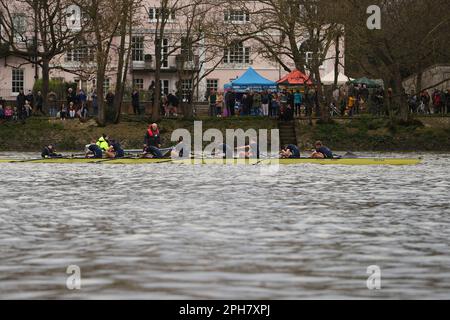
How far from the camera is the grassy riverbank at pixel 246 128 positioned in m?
71.9

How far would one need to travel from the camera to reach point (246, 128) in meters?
74.8

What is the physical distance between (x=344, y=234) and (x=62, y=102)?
5988 centimetres

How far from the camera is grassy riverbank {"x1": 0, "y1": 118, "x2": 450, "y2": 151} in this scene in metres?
71.9

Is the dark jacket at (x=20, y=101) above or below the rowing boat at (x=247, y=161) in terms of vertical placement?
above

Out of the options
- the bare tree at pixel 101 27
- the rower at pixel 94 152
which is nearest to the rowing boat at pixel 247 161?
the rower at pixel 94 152

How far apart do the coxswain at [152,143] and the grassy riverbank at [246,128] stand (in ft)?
46.5

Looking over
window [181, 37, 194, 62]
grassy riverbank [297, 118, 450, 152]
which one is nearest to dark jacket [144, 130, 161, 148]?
grassy riverbank [297, 118, 450, 152]

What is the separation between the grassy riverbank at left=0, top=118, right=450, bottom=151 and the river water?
31.0 meters

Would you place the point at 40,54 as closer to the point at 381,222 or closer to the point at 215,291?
the point at 381,222

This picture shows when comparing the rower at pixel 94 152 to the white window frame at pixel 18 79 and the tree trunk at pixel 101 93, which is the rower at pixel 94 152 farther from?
the white window frame at pixel 18 79

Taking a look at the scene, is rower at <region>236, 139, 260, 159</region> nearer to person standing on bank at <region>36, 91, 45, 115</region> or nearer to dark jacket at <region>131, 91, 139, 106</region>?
dark jacket at <region>131, 91, 139, 106</region>

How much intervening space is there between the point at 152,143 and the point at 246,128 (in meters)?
17.1

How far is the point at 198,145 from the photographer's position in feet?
242

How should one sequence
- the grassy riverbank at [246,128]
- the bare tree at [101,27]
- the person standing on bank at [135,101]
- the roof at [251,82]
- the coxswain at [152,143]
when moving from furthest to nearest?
the roof at [251,82] → the person standing on bank at [135,101] → the bare tree at [101,27] → the grassy riverbank at [246,128] → the coxswain at [152,143]
